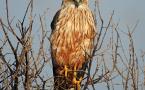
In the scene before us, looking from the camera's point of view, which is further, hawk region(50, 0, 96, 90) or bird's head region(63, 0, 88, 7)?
bird's head region(63, 0, 88, 7)

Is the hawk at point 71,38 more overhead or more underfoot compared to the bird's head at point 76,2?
more underfoot

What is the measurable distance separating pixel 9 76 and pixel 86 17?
2.67 m

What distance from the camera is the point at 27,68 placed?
5016 millimetres

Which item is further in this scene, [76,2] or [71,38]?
[76,2]

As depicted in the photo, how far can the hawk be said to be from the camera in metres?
7.06

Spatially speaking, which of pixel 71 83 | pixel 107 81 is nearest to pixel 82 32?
pixel 71 83

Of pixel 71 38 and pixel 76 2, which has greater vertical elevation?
pixel 76 2

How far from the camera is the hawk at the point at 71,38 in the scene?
278 inches

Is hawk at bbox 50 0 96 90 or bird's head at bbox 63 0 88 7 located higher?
bird's head at bbox 63 0 88 7

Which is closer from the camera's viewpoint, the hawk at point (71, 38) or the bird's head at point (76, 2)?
the hawk at point (71, 38)

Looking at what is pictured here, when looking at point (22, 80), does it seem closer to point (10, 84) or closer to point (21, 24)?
point (10, 84)

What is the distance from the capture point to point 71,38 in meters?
7.15

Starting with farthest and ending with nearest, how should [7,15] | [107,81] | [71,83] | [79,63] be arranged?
[79,63] < [71,83] < [107,81] < [7,15]

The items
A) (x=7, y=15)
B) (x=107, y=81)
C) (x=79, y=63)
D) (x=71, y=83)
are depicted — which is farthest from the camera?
(x=79, y=63)
